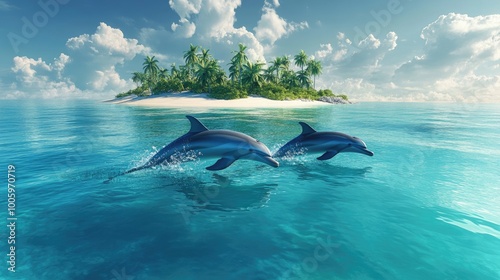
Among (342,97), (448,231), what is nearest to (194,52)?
(342,97)

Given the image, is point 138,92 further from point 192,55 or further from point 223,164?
point 223,164

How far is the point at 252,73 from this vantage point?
66812 millimetres

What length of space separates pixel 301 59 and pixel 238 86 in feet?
102

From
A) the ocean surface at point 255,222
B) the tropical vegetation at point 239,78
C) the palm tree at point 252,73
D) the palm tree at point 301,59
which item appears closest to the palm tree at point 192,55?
the tropical vegetation at point 239,78

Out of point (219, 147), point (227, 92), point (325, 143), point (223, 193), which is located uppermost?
point (227, 92)

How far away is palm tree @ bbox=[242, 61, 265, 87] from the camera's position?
219 ft

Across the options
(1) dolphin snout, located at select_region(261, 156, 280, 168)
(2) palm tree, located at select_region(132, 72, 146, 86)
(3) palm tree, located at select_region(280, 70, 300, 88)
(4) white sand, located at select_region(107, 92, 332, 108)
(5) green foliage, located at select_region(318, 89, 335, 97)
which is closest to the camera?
(1) dolphin snout, located at select_region(261, 156, 280, 168)

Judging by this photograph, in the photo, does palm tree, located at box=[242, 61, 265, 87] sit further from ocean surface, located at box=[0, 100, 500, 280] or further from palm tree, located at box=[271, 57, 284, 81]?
ocean surface, located at box=[0, 100, 500, 280]

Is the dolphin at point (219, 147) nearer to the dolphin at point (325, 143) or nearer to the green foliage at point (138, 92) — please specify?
the dolphin at point (325, 143)

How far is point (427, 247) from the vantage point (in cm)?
454

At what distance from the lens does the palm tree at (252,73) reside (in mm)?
66812

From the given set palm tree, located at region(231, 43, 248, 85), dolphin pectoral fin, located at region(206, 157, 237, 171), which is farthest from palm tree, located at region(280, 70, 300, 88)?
dolphin pectoral fin, located at region(206, 157, 237, 171)

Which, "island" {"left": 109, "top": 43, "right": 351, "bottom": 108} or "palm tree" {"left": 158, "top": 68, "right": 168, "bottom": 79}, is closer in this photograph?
"island" {"left": 109, "top": 43, "right": 351, "bottom": 108}

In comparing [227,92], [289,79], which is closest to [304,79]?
[289,79]
